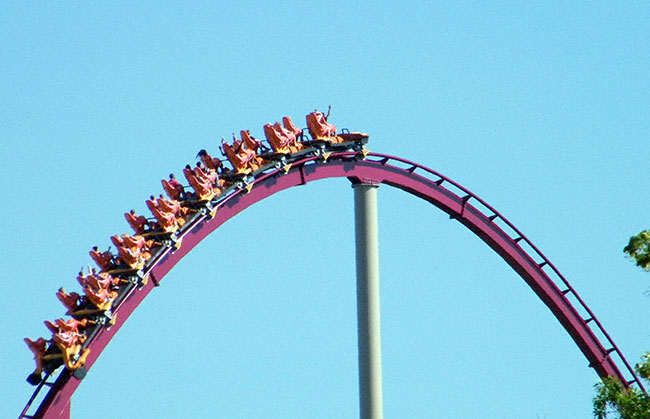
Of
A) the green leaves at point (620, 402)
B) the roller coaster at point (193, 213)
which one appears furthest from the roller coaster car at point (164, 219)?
the green leaves at point (620, 402)

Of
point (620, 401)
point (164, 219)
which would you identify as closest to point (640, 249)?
point (620, 401)

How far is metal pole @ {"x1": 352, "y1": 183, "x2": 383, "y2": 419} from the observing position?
83.1 feet

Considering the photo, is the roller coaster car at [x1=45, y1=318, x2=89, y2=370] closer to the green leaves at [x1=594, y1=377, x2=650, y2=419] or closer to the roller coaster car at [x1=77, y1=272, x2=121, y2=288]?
the roller coaster car at [x1=77, y1=272, x2=121, y2=288]

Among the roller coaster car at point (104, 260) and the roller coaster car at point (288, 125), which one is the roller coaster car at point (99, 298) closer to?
the roller coaster car at point (104, 260)

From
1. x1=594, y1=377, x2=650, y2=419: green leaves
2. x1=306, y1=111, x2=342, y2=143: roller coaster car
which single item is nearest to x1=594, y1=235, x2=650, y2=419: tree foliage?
x1=594, y1=377, x2=650, y2=419: green leaves

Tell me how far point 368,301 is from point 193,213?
3.90m

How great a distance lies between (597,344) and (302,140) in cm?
827

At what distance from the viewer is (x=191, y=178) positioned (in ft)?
76.9

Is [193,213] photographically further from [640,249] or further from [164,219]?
[640,249]

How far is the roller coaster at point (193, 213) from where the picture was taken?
2197 centimetres

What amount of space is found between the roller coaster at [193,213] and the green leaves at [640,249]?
2.61m

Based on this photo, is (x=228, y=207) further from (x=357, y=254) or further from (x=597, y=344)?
(x=597, y=344)

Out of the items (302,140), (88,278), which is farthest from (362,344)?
(88,278)

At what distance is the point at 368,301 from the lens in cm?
2578
